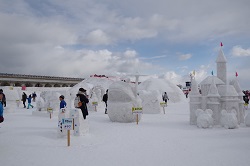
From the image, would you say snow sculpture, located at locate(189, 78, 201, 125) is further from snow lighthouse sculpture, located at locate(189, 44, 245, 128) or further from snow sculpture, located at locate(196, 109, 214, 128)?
snow sculpture, located at locate(196, 109, 214, 128)

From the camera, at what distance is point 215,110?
397 inches

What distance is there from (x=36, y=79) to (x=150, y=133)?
52.3 meters

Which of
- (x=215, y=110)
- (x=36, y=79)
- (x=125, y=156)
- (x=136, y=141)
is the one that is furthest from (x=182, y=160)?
(x=36, y=79)

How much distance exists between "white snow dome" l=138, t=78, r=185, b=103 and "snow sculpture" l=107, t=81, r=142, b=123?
19.3 metres

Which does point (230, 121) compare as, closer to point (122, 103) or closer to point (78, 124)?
point (122, 103)

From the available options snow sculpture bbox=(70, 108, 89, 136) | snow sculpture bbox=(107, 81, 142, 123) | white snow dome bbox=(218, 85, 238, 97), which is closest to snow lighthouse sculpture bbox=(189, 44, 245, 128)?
white snow dome bbox=(218, 85, 238, 97)

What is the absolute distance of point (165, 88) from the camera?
3328cm

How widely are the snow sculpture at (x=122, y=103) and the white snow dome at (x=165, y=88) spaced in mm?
19311

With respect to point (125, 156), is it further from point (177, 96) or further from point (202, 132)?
point (177, 96)

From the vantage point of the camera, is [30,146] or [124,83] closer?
[30,146]

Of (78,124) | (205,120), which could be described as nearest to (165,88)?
(205,120)

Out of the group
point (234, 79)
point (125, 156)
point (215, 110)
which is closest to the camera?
point (125, 156)

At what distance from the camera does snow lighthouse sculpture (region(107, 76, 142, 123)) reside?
10.9 meters

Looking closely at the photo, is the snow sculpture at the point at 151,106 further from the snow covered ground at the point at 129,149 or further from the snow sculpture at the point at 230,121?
the snow covered ground at the point at 129,149
